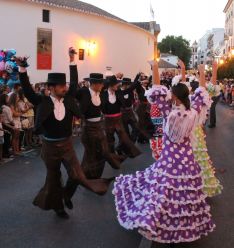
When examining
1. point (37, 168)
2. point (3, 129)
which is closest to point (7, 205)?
point (37, 168)

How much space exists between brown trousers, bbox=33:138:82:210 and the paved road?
286 mm

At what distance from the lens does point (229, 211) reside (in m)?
6.42

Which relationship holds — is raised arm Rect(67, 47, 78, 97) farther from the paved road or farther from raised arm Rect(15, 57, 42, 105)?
the paved road

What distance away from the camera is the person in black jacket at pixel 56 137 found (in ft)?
18.5

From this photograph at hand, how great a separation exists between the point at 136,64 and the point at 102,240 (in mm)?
33145

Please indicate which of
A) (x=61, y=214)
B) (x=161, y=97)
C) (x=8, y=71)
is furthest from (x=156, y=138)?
(x=8, y=71)

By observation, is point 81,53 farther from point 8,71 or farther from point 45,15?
point 8,71

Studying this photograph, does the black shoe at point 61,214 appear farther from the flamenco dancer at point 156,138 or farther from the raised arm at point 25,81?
the flamenco dancer at point 156,138

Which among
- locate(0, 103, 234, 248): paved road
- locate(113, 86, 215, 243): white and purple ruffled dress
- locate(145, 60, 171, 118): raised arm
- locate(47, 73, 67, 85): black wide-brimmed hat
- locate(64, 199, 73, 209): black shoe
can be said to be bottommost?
locate(0, 103, 234, 248): paved road

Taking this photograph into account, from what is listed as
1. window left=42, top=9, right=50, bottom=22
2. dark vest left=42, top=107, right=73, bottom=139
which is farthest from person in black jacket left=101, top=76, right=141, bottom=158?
window left=42, top=9, right=50, bottom=22

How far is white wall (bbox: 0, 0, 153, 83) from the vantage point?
24047 millimetres

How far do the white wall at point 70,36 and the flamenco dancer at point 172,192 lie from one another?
1998 cm

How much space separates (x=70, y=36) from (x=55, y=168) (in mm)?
22422

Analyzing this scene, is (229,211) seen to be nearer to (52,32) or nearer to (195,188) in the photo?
(195,188)
